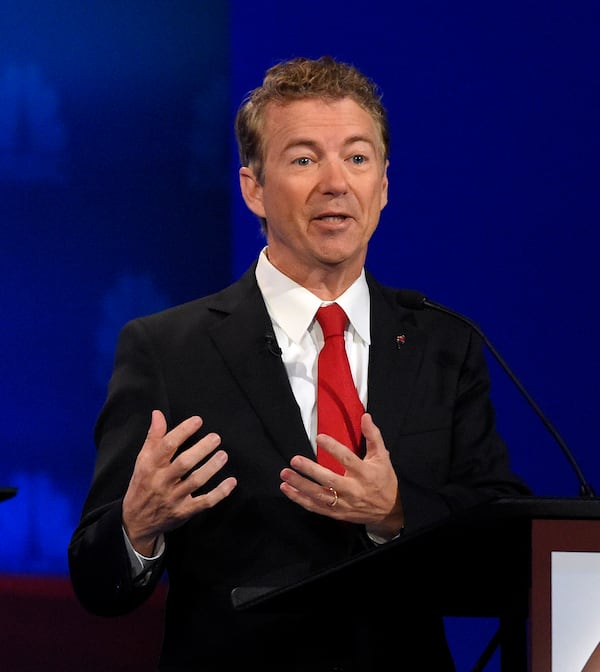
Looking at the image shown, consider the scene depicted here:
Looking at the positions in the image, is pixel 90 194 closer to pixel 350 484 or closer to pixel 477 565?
pixel 350 484

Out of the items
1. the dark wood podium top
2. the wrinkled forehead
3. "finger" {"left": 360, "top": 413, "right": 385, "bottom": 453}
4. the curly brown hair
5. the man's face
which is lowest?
the dark wood podium top

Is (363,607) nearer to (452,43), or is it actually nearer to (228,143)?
(452,43)

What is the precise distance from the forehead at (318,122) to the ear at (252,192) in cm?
9

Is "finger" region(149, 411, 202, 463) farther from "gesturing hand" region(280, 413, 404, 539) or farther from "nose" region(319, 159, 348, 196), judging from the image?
"nose" region(319, 159, 348, 196)

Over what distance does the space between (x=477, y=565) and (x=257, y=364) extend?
676 millimetres

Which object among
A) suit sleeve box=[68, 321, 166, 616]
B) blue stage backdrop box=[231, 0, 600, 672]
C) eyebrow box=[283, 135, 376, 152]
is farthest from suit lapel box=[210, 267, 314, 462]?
blue stage backdrop box=[231, 0, 600, 672]

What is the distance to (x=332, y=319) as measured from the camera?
194 centimetres

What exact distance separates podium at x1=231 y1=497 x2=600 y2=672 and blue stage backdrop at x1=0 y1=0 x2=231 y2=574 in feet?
7.04

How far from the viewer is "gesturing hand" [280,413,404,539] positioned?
4.91 feet

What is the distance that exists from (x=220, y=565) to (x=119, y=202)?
1799 mm

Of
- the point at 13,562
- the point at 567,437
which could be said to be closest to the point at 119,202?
the point at 13,562

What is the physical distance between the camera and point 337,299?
78.2 inches

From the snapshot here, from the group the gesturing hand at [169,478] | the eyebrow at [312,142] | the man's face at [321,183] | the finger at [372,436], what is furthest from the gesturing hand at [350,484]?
the eyebrow at [312,142]

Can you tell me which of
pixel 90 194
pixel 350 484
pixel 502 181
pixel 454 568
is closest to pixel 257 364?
pixel 350 484
